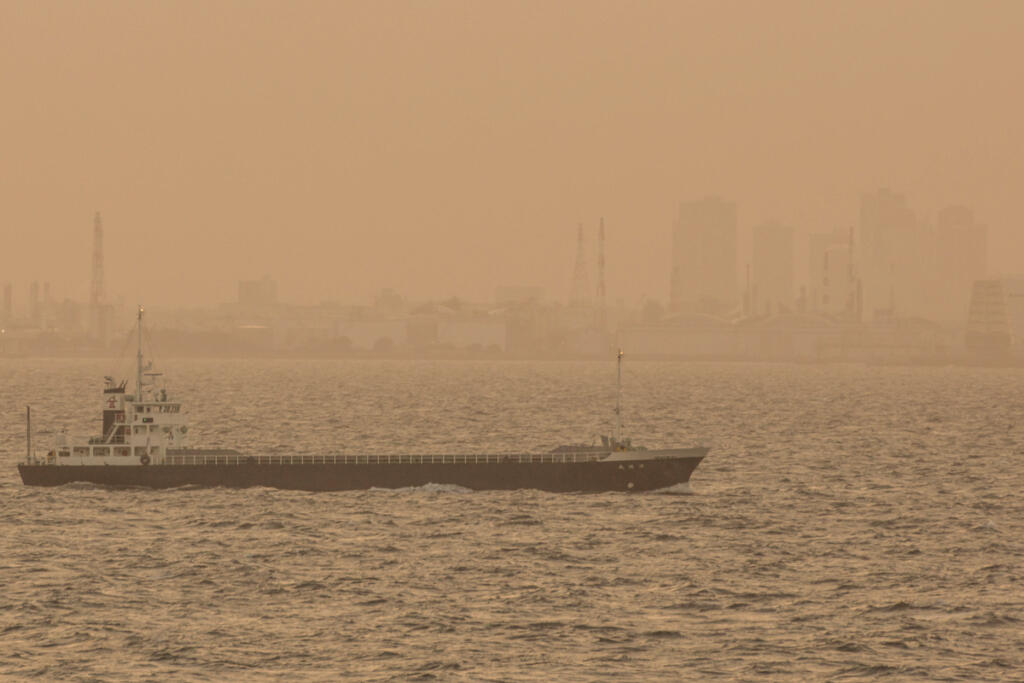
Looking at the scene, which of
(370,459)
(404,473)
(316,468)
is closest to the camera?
(316,468)

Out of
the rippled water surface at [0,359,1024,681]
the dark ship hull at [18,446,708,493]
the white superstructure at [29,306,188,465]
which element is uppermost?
the white superstructure at [29,306,188,465]

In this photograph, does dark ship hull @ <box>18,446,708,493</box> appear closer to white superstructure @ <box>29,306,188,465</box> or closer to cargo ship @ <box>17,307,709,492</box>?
cargo ship @ <box>17,307,709,492</box>

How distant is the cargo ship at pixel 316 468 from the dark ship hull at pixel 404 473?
0.06 metres

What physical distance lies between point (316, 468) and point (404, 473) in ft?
18.5

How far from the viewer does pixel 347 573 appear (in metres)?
65.4

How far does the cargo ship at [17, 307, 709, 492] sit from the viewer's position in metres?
95.7

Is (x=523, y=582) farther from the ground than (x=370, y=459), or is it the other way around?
(x=370, y=459)

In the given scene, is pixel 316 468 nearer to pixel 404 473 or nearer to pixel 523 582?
pixel 404 473

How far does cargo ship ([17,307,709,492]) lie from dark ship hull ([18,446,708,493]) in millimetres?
64

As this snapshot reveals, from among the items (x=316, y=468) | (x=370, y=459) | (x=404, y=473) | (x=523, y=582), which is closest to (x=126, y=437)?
(x=316, y=468)

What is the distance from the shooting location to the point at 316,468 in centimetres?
9575

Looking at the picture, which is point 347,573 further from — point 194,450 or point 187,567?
point 194,450

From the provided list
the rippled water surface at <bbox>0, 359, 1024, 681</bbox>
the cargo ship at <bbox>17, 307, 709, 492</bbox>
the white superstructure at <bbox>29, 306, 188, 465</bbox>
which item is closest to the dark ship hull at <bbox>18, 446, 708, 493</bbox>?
the cargo ship at <bbox>17, 307, 709, 492</bbox>

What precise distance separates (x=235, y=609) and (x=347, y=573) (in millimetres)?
8676
